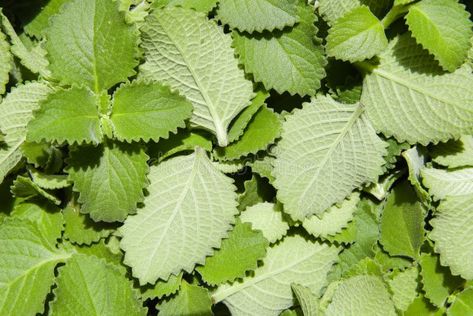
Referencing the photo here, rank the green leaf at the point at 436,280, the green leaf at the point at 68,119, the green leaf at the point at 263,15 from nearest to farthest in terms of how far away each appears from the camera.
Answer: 1. the green leaf at the point at 68,119
2. the green leaf at the point at 263,15
3. the green leaf at the point at 436,280

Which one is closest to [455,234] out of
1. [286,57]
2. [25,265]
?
[286,57]

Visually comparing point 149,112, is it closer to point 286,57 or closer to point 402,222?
point 286,57

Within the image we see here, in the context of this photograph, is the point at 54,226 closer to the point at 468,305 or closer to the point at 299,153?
the point at 299,153

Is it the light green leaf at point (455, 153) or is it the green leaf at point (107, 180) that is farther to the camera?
the light green leaf at point (455, 153)

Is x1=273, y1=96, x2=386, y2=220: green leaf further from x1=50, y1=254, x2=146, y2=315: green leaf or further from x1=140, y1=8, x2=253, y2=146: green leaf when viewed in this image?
x1=50, y1=254, x2=146, y2=315: green leaf

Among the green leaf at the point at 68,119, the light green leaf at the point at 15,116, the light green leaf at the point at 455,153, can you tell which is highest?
the green leaf at the point at 68,119

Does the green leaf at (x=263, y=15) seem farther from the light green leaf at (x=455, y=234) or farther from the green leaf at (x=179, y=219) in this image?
the light green leaf at (x=455, y=234)

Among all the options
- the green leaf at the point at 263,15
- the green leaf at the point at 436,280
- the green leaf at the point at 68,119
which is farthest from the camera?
the green leaf at the point at 436,280

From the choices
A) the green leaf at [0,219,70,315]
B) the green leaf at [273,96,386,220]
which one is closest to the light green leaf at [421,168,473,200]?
the green leaf at [273,96,386,220]

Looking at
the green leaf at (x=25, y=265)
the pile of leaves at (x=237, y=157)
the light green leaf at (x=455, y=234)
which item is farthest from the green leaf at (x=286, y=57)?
the green leaf at (x=25, y=265)
